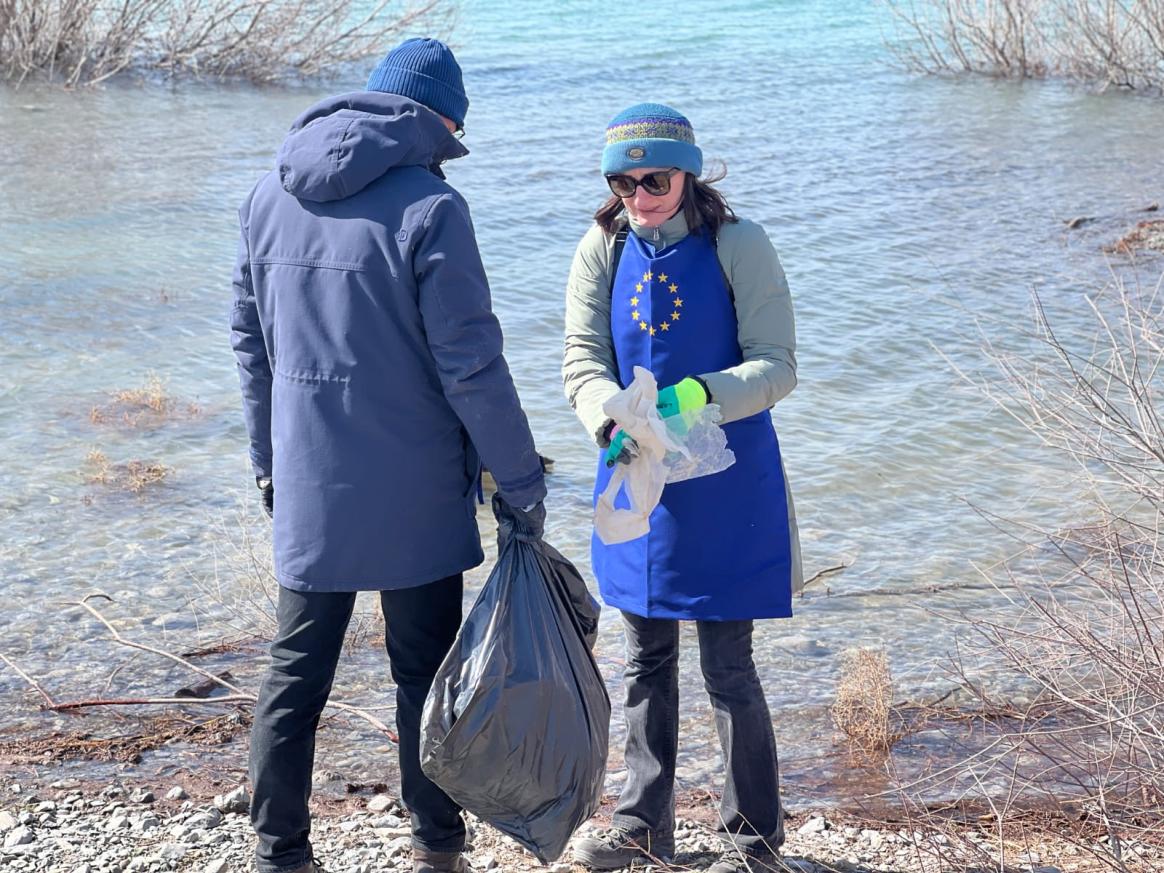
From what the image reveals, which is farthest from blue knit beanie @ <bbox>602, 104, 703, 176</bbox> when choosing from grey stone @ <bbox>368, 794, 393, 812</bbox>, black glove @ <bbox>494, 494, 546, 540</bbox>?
grey stone @ <bbox>368, 794, 393, 812</bbox>

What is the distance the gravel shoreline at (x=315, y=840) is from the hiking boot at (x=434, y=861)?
0.37ft

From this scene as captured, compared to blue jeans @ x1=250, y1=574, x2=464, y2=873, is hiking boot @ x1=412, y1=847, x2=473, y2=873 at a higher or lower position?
lower

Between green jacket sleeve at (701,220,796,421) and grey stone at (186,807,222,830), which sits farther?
grey stone at (186,807,222,830)

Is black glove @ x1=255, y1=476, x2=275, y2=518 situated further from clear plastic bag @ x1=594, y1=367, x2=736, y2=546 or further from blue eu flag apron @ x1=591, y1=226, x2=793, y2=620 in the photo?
blue eu flag apron @ x1=591, y1=226, x2=793, y2=620

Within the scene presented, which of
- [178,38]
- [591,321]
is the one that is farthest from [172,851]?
[178,38]

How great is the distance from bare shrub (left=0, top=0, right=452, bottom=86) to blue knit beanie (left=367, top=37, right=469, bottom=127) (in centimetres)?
1522

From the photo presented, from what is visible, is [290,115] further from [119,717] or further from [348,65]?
[119,717]

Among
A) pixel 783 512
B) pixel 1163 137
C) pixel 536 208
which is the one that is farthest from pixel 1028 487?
pixel 1163 137

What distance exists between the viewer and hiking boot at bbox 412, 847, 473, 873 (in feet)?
11.2

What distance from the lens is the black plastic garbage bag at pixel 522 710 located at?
3.02m

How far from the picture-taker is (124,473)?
7102 mm

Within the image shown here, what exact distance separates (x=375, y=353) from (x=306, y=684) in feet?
2.56

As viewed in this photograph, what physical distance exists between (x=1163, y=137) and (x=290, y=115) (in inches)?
397

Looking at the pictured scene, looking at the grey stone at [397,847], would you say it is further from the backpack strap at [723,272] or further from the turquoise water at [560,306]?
the backpack strap at [723,272]
